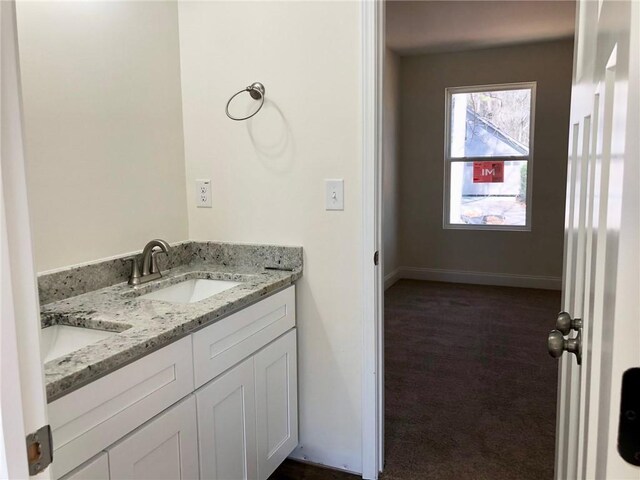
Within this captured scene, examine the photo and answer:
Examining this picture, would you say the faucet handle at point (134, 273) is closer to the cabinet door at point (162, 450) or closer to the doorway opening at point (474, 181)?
the cabinet door at point (162, 450)

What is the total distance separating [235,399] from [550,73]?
472cm

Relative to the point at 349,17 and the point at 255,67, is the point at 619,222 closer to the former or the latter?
the point at 349,17

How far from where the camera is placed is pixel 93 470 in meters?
1.16

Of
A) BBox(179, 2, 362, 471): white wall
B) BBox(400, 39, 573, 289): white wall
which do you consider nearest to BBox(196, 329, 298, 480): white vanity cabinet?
BBox(179, 2, 362, 471): white wall

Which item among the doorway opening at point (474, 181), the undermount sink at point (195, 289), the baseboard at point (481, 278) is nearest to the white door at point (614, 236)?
the undermount sink at point (195, 289)

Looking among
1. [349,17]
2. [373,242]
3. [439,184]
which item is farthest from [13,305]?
[439,184]

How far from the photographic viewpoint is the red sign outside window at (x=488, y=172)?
5383 millimetres

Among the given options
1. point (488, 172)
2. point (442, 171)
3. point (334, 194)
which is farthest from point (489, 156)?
point (334, 194)

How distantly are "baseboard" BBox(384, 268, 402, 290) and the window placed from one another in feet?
2.50

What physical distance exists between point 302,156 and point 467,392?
1722 mm

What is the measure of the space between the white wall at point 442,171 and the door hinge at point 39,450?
207 inches

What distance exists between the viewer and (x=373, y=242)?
1.97m

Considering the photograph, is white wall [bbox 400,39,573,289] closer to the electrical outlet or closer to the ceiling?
the ceiling

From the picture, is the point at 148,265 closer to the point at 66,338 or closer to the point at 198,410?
the point at 66,338
